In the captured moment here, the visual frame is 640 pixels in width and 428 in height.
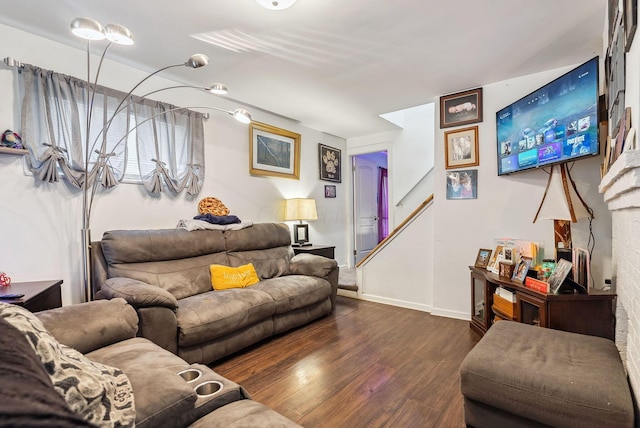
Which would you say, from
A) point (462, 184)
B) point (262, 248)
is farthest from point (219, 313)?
point (462, 184)

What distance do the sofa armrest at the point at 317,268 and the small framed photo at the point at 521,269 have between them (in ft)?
5.47

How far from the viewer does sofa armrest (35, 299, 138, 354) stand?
1404 millimetres

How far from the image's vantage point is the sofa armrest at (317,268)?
3.31m

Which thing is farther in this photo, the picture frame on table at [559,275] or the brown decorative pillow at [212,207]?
the brown decorative pillow at [212,207]

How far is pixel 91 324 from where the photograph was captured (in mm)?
1493

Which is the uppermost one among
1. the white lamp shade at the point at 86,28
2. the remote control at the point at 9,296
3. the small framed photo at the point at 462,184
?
the white lamp shade at the point at 86,28

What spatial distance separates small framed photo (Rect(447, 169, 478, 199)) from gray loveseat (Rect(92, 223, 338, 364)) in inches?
59.0

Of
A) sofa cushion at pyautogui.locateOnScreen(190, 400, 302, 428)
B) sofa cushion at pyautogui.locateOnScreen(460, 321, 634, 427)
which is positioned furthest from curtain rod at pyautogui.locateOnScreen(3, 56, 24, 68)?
sofa cushion at pyautogui.locateOnScreen(460, 321, 634, 427)

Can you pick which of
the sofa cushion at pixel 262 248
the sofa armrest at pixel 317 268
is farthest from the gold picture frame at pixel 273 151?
the sofa armrest at pixel 317 268

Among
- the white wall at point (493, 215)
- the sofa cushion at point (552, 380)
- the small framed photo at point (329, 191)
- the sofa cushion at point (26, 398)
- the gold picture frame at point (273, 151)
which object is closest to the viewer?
the sofa cushion at point (26, 398)

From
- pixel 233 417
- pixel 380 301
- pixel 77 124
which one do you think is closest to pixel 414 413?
pixel 233 417

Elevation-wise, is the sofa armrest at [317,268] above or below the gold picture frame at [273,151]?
below

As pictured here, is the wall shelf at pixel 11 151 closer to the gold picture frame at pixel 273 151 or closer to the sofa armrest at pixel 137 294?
the sofa armrest at pixel 137 294

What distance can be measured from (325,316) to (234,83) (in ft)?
8.41
